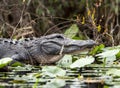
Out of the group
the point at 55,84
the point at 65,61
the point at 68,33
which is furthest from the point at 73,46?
the point at 55,84

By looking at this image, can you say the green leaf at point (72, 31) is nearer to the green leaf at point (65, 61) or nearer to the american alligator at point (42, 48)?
the american alligator at point (42, 48)

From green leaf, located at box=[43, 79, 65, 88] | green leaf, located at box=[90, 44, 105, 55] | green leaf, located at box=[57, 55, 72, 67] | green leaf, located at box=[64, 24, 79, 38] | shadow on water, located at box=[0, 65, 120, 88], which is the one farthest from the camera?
green leaf, located at box=[64, 24, 79, 38]

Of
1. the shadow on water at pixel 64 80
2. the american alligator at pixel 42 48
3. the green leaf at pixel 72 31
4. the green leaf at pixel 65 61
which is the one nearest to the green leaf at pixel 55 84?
the shadow on water at pixel 64 80

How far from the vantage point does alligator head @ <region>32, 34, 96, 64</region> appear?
5.50 meters

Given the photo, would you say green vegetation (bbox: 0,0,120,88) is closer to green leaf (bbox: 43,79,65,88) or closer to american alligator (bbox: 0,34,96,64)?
green leaf (bbox: 43,79,65,88)

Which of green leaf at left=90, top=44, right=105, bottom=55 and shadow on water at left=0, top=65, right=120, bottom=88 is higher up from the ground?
green leaf at left=90, top=44, right=105, bottom=55

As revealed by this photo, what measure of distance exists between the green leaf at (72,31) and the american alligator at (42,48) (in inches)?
59.4

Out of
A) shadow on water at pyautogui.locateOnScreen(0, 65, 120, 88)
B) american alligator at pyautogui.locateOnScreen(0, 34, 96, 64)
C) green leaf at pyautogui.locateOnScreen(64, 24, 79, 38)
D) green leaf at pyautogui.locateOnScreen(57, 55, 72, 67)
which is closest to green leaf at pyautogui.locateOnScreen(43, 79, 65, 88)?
shadow on water at pyautogui.locateOnScreen(0, 65, 120, 88)

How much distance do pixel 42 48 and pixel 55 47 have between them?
236 millimetres

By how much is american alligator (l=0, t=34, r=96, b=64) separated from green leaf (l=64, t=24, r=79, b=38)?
59.4 inches

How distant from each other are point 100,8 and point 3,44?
104 inches

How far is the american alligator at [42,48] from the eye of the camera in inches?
217

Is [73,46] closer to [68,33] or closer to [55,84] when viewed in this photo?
[68,33]

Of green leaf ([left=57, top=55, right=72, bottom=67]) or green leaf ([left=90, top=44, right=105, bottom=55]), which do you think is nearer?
green leaf ([left=57, top=55, right=72, bottom=67])
